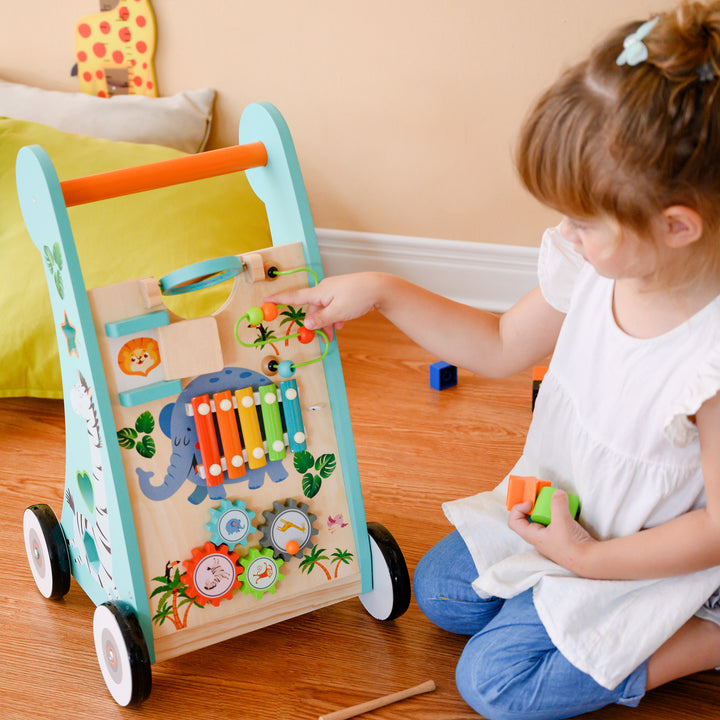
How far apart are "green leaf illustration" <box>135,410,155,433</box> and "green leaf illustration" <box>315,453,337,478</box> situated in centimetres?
18

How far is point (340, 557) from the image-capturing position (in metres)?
0.96

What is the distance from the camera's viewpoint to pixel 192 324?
83 cm

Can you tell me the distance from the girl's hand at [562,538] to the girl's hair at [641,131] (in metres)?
0.27

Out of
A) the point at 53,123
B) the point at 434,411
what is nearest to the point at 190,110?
the point at 53,123

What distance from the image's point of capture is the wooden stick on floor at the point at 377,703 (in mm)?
875

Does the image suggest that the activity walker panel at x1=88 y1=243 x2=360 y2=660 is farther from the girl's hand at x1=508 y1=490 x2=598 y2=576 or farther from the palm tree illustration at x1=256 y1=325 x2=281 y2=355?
the girl's hand at x1=508 y1=490 x2=598 y2=576

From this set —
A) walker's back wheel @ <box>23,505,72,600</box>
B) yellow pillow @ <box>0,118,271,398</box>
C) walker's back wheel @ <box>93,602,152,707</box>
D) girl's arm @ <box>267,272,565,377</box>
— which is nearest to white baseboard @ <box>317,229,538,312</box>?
yellow pillow @ <box>0,118,271,398</box>

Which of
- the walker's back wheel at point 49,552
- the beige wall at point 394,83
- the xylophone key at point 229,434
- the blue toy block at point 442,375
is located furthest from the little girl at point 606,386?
the beige wall at point 394,83

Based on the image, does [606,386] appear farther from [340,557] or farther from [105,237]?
[105,237]

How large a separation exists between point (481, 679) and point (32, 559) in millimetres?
553

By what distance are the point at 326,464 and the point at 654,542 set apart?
0.33 meters

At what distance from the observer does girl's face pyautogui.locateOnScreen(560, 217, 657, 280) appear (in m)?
0.70

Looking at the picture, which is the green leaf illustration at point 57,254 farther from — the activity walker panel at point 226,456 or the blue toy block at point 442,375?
the blue toy block at point 442,375

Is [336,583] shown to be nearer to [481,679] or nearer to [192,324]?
[481,679]
